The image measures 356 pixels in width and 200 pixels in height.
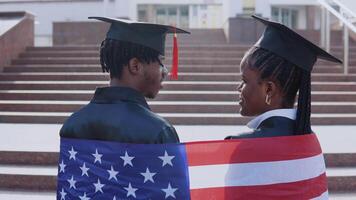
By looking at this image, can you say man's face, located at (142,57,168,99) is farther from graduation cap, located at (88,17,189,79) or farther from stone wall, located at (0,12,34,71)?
stone wall, located at (0,12,34,71)

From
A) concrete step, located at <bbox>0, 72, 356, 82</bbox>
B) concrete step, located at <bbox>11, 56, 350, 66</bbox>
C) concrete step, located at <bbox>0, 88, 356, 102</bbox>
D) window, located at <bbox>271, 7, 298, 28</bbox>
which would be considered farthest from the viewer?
window, located at <bbox>271, 7, 298, 28</bbox>

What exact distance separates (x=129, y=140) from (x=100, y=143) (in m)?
0.11

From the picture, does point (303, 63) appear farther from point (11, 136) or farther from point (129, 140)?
point (11, 136)

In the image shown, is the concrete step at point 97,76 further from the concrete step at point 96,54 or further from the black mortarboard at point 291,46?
the black mortarboard at point 291,46

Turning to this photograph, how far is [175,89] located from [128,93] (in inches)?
288

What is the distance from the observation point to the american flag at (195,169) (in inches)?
66.7

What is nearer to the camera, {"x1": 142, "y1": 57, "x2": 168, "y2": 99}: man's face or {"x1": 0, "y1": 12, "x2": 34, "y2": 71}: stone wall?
{"x1": 142, "y1": 57, "x2": 168, "y2": 99}: man's face

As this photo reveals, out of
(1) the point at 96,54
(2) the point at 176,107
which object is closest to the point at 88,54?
(1) the point at 96,54

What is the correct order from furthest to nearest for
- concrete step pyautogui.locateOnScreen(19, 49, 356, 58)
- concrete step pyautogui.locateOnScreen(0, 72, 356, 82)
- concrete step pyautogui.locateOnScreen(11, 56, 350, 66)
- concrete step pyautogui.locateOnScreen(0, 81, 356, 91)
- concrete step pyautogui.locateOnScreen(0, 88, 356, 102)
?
concrete step pyautogui.locateOnScreen(19, 49, 356, 58), concrete step pyautogui.locateOnScreen(11, 56, 350, 66), concrete step pyautogui.locateOnScreen(0, 72, 356, 82), concrete step pyautogui.locateOnScreen(0, 81, 356, 91), concrete step pyautogui.locateOnScreen(0, 88, 356, 102)

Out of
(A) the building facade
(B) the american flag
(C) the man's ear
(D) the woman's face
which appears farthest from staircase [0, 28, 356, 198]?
(A) the building facade

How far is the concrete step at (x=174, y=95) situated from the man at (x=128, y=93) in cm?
666

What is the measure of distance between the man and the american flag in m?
0.04

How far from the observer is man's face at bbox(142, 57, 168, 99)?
5.84ft

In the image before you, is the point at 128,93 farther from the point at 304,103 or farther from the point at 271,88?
the point at 304,103
